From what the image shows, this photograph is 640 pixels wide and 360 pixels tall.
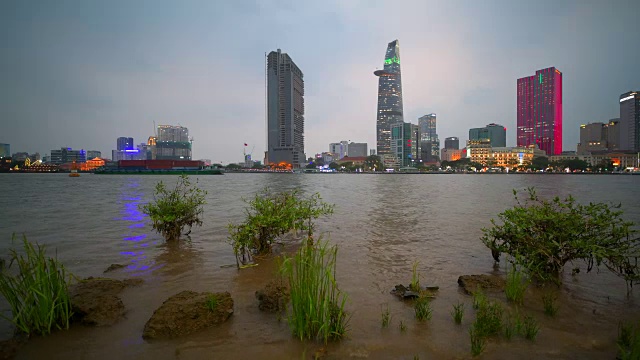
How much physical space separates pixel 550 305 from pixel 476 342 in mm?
2152

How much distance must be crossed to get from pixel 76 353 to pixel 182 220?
23.2ft

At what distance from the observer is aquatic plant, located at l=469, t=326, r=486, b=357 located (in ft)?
13.4

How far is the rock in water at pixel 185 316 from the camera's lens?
4.59 m

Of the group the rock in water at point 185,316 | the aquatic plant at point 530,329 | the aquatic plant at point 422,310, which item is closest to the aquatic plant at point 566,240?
the aquatic plant at point 530,329

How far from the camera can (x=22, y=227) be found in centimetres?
1421

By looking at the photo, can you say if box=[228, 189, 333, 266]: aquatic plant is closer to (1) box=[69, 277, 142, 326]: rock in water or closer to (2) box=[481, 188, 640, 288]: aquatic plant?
(1) box=[69, 277, 142, 326]: rock in water

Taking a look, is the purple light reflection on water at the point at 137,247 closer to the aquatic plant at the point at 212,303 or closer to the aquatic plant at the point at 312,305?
the aquatic plant at the point at 212,303

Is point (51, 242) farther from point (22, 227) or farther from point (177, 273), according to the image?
point (177, 273)

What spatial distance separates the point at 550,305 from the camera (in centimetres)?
539

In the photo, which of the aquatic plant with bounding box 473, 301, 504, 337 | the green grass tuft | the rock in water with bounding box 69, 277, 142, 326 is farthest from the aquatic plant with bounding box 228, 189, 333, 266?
the aquatic plant with bounding box 473, 301, 504, 337

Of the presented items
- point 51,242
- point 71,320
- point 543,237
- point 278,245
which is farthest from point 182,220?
point 543,237

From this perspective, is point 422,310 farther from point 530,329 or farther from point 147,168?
point 147,168

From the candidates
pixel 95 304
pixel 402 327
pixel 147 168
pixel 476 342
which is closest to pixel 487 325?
pixel 476 342

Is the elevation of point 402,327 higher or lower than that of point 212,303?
lower
